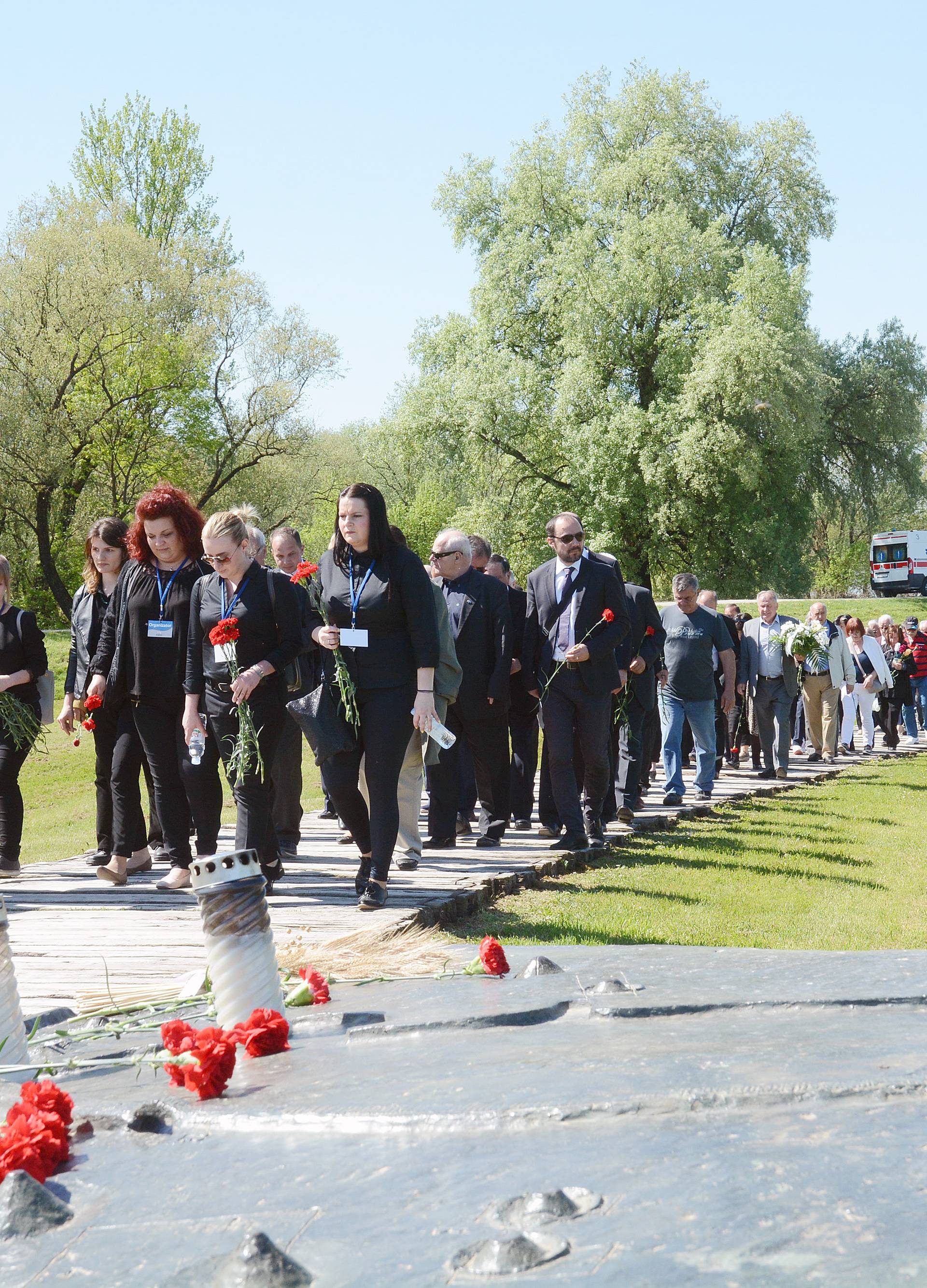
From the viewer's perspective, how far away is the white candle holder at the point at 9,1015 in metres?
2.69

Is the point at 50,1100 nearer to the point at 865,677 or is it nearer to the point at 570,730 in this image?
the point at 570,730

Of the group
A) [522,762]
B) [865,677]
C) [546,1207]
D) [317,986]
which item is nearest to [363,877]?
[522,762]

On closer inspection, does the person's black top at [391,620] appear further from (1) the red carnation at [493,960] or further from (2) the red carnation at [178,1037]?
(2) the red carnation at [178,1037]

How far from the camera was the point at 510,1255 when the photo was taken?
1.32m

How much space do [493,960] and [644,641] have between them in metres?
8.93

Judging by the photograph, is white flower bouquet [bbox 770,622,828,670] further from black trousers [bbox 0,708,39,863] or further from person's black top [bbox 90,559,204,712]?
black trousers [bbox 0,708,39,863]

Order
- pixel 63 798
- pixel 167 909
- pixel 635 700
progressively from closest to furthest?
pixel 167 909
pixel 635 700
pixel 63 798

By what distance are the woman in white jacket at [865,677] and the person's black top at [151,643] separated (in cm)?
1468

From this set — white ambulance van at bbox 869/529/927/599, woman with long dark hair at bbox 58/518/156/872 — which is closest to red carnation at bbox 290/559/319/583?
woman with long dark hair at bbox 58/518/156/872

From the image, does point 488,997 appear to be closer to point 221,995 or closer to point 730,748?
point 221,995

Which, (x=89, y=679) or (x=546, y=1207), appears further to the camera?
(x=89, y=679)

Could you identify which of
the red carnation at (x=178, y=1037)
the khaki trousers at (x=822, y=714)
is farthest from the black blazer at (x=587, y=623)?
the khaki trousers at (x=822, y=714)

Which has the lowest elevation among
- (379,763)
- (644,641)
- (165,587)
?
(379,763)

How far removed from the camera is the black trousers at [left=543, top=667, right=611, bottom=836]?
8.97 metres
